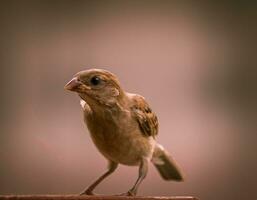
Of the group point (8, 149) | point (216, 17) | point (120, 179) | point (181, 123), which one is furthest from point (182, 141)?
point (8, 149)

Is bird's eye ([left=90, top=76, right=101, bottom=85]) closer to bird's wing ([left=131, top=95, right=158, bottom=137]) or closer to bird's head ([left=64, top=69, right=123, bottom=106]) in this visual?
bird's head ([left=64, top=69, right=123, bottom=106])

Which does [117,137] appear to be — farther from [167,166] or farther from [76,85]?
[167,166]

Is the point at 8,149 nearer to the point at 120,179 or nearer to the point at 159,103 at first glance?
the point at 120,179

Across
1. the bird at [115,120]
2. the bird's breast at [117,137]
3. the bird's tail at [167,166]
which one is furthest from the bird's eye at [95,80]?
the bird's tail at [167,166]

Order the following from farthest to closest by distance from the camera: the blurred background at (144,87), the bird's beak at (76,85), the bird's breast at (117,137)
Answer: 1. the blurred background at (144,87)
2. the bird's breast at (117,137)
3. the bird's beak at (76,85)

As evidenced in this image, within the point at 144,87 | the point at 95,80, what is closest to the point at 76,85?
the point at 95,80

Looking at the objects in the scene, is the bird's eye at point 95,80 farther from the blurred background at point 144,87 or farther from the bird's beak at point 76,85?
the blurred background at point 144,87
